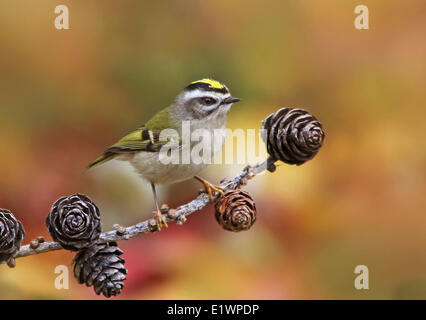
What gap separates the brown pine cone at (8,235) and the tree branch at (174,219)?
0.02 meters

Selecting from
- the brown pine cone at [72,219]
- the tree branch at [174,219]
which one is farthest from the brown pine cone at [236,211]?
the brown pine cone at [72,219]

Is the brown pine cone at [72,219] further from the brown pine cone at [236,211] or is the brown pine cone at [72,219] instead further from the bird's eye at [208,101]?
the bird's eye at [208,101]

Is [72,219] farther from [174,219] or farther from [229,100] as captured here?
[229,100]

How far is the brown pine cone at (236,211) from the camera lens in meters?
0.70

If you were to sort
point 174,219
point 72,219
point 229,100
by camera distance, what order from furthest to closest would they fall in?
point 229,100, point 174,219, point 72,219

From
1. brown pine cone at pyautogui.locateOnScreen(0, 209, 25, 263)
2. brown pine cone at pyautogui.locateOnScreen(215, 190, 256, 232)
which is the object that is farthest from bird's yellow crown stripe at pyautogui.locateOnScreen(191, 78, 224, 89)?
brown pine cone at pyautogui.locateOnScreen(0, 209, 25, 263)

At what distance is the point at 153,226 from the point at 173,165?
0.33m

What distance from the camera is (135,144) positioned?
1124 millimetres

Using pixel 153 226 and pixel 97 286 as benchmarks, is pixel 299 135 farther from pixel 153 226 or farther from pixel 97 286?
pixel 97 286

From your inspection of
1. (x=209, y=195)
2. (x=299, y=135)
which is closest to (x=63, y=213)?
(x=209, y=195)

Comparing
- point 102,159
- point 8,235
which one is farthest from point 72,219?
point 102,159

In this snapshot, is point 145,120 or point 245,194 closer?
point 245,194

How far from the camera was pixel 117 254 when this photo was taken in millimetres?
723

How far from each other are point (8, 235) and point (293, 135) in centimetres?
38
